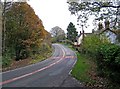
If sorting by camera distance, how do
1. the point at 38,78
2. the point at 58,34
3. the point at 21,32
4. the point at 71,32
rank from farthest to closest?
1. the point at 58,34
2. the point at 71,32
3. the point at 21,32
4. the point at 38,78

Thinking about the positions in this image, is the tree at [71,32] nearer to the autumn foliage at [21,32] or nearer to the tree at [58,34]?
the tree at [58,34]

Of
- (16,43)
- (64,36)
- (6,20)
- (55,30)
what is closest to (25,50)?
(16,43)

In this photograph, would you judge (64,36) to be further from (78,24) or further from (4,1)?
(78,24)

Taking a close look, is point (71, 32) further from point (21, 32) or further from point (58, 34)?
point (21, 32)

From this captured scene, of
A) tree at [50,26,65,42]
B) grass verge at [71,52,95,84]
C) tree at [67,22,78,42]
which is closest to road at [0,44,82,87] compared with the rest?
grass verge at [71,52,95,84]

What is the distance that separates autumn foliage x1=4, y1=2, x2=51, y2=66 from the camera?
49.0 meters

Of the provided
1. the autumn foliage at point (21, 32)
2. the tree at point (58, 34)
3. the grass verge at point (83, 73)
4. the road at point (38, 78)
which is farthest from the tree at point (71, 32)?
the road at point (38, 78)

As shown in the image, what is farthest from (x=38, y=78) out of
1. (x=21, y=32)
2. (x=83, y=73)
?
(x=21, y=32)

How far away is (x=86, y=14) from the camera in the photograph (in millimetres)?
19781

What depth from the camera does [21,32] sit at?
2056 inches

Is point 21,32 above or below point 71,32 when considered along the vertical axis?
below

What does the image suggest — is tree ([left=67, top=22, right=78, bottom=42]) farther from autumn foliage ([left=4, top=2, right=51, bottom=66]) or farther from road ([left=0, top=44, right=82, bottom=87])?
road ([left=0, top=44, right=82, bottom=87])

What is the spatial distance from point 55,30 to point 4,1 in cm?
14166

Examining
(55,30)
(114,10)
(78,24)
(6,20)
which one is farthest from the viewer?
(55,30)
